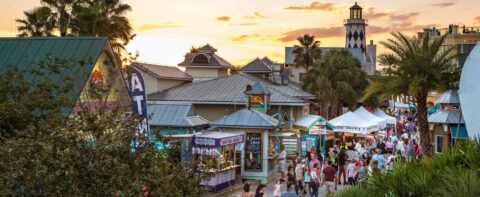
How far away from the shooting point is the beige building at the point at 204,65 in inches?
2063

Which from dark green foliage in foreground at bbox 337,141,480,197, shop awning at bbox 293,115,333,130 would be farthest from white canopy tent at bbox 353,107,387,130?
dark green foliage in foreground at bbox 337,141,480,197

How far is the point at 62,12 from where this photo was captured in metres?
39.5

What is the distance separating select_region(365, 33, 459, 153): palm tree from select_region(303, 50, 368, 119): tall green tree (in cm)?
2086

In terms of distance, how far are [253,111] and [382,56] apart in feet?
30.2

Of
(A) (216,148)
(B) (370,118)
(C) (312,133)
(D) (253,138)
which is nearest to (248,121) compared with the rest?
(D) (253,138)

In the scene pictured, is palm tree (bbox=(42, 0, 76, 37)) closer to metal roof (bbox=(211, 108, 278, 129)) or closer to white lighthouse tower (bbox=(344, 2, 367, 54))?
metal roof (bbox=(211, 108, 278, 129))

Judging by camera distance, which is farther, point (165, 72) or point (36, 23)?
point (165, 72)

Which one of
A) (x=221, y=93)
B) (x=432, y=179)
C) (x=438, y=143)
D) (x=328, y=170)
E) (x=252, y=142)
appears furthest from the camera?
(x=221, y=93)

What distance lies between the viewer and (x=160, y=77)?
44594 mm

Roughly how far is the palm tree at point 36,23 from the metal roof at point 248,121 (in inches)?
660

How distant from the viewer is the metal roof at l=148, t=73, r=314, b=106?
38.9 metres

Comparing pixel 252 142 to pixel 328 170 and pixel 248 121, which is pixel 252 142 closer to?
pixel 248 121

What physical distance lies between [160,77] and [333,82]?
60.9ft

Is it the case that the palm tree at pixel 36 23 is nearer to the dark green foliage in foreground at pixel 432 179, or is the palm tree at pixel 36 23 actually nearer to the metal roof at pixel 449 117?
the metal roof at pixel 449 117
